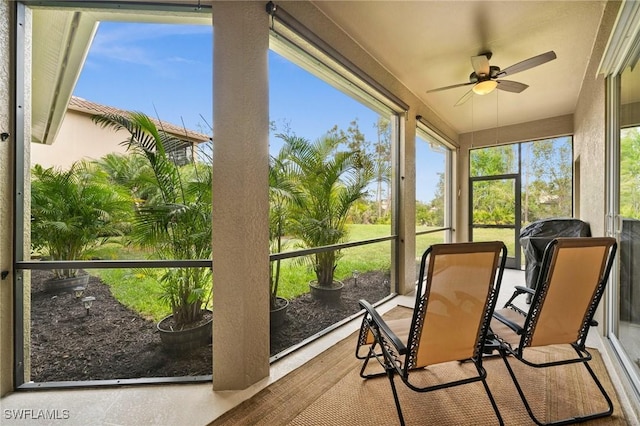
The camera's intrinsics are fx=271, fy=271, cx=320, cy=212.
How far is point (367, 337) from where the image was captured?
77.3 inches

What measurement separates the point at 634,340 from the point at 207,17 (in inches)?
156

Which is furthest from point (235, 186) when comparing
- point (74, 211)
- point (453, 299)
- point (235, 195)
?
point (453, 299)

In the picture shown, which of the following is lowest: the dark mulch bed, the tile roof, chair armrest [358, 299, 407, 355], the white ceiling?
the dark mulch bed

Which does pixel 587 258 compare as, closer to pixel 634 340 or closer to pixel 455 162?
pixel 634 340

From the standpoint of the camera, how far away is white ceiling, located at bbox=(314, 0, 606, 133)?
2.40 m

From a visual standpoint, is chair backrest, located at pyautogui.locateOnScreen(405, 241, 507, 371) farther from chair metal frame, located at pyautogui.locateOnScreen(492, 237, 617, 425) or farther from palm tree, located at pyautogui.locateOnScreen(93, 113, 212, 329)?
palm tree, located at pyautogui.locateOnScreen(93, 113, 212, 329)

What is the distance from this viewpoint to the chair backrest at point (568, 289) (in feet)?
4.93

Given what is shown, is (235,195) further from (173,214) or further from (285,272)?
(285,272)

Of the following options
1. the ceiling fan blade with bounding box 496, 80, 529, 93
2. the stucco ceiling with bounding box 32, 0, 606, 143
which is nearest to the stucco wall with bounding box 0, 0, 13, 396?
the stucco ceiling with bounding box 32, 0, 606, 143

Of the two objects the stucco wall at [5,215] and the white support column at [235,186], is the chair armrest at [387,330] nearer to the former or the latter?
the white support column at [235,186]

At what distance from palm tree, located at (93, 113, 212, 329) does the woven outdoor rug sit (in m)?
0.89

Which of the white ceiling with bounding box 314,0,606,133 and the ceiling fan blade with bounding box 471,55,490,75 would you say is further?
the ceiling fan blade with bounding box 471,55,490,75

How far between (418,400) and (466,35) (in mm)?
3312

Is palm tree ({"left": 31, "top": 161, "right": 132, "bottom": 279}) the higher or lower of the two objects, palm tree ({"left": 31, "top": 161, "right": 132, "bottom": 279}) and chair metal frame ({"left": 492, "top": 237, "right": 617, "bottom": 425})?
the higher
